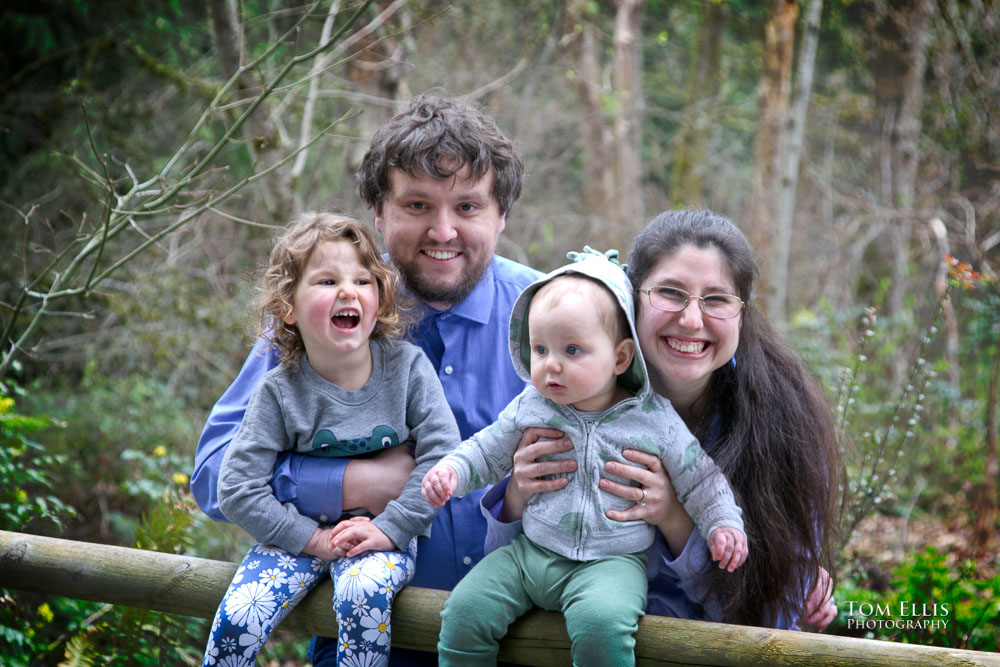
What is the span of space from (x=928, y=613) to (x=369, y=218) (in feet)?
18.4

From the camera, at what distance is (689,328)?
2.37 m

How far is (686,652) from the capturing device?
2.20 m

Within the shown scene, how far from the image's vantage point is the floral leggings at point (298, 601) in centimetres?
235

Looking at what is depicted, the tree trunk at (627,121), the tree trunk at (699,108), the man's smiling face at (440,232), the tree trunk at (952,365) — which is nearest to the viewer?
the man's smiling face at (440,232)

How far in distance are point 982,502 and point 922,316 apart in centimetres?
254

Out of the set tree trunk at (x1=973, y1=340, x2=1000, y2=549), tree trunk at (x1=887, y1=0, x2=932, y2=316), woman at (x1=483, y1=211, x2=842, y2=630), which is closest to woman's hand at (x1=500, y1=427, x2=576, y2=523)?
woman at (x1=483, y1=211, x2=842, y2=630)

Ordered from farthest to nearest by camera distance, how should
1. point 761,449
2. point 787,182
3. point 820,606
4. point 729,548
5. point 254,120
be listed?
point 787,182
point 254,120
point 820,606
point 761,449
point 729,548

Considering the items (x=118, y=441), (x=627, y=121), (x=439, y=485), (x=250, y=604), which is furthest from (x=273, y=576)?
(x=627, y=121)

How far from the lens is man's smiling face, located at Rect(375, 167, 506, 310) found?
2.93 m

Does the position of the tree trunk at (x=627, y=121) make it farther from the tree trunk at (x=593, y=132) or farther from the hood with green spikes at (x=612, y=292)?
the hood with green spikes at (x=612, y=292)

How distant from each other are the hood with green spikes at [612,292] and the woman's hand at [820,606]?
925 mm

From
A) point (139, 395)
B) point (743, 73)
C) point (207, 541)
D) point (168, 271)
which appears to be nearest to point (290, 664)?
point (207, 541)

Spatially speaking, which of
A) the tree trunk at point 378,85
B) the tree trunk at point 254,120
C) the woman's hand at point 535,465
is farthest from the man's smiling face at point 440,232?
the tree trunk at point 378,85

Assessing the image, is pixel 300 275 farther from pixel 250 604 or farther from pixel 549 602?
pixel 549 602
